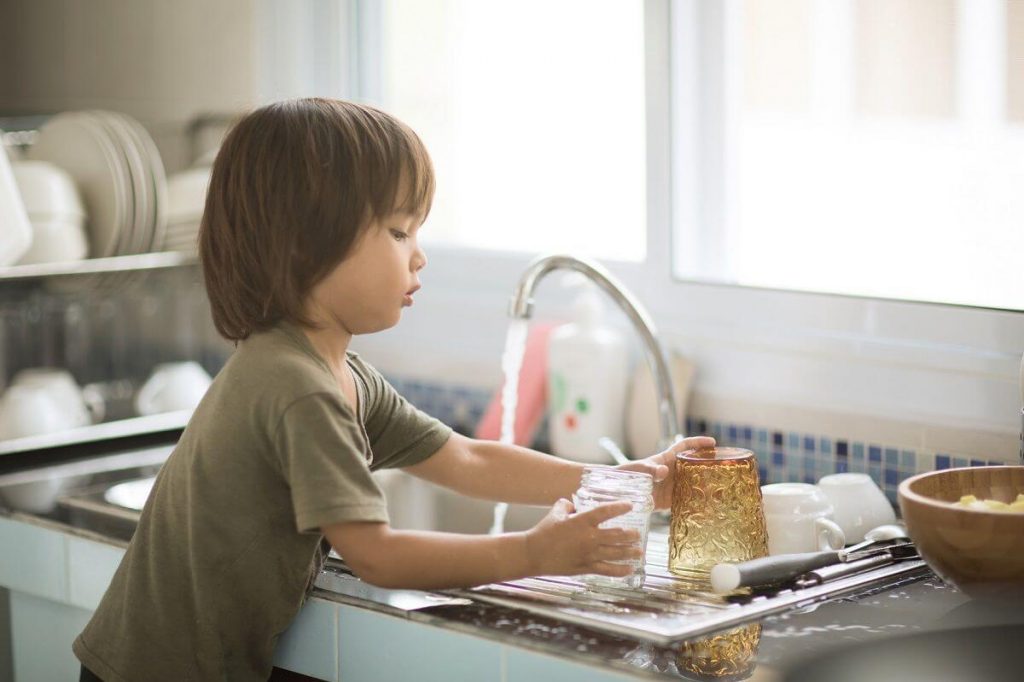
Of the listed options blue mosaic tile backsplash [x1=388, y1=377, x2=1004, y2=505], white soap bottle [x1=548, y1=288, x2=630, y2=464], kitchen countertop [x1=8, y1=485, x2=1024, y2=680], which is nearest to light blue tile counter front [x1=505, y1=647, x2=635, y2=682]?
kitchen countertop [x1=8, y1=485, x2=1024, y2=680]

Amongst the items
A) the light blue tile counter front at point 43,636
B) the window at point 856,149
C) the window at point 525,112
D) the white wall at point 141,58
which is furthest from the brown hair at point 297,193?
the white wall at point 141,58

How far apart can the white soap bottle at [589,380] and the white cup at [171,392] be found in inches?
22.8

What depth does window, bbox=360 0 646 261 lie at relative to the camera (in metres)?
2.08

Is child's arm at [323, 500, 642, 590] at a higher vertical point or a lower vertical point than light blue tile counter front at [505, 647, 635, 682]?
higher

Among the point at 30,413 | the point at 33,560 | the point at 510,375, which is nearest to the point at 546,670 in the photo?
the point at 510,375

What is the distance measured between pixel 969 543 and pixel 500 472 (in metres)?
0.51

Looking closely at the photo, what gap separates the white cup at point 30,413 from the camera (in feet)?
6.64

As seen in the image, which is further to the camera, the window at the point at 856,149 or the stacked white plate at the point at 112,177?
the stacked white plate at the point at 112,177

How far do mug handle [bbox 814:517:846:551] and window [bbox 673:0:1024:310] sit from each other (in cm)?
40

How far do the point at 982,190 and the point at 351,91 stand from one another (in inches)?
44.5

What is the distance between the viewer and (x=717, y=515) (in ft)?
4.39

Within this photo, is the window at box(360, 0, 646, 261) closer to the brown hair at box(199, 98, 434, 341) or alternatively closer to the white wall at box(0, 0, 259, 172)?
the white wall at box(0, 0, 259, 172)

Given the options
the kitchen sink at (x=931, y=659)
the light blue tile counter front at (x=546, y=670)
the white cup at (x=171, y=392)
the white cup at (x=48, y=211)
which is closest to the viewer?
the kitchen sink at (x=931, y=659)

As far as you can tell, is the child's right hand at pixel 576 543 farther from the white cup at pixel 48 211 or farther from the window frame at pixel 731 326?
the white cup at pixel 48 211
